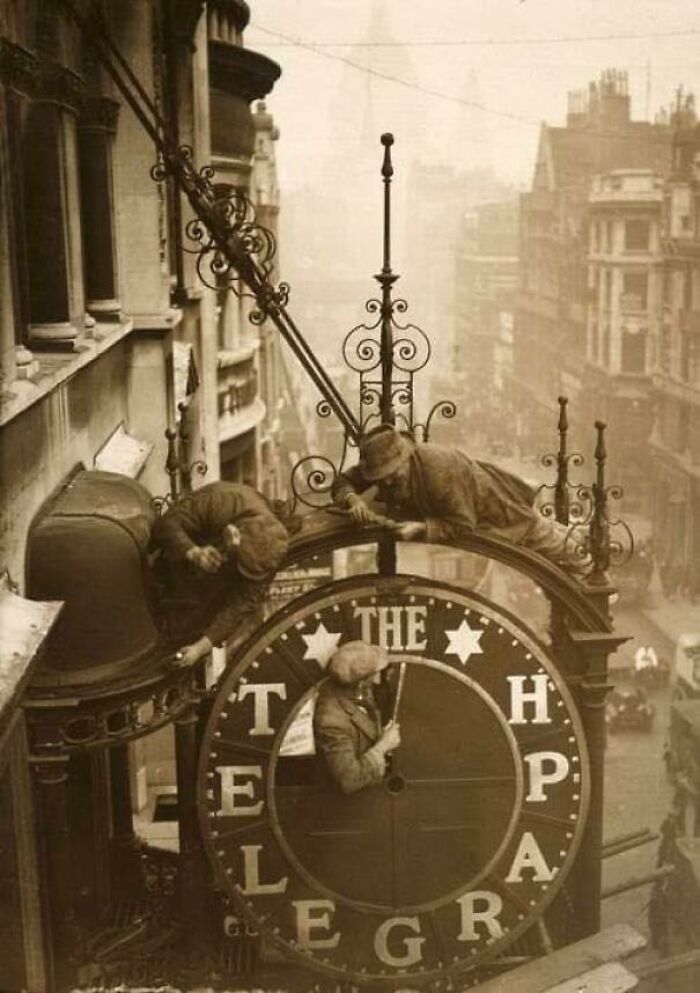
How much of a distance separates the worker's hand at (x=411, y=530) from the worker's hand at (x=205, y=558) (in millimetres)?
949

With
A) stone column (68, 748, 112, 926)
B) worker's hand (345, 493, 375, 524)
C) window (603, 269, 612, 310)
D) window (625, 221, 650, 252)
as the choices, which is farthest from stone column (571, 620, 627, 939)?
window (603, 269, 612, 310)

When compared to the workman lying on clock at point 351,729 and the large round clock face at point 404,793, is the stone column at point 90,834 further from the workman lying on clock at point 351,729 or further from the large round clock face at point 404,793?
the workman lying on clock at point 351,729

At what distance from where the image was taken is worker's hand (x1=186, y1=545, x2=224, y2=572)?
695 centimetres

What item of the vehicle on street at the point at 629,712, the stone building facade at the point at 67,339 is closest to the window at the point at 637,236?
the vehicle on street at the point at 629,712

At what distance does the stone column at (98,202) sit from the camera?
10211mm

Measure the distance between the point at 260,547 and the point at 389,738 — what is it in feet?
4.25

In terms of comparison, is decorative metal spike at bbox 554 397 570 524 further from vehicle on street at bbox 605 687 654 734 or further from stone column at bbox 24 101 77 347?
vehicle on street at bbox 605 687 654 734

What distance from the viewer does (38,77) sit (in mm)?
8156

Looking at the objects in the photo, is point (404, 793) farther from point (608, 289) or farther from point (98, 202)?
point (608, 289)

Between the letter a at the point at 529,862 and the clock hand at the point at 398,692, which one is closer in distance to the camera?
the clock hand at the point at 398,692

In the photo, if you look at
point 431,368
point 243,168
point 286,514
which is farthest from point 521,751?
point 431,368

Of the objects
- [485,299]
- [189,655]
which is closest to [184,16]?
[189,655]

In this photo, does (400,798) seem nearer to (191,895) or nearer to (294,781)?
(294,781)

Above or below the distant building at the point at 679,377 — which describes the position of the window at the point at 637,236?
above
